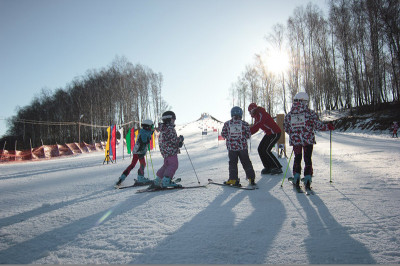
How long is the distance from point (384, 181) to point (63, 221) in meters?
5.18

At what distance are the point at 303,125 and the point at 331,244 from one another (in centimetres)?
239

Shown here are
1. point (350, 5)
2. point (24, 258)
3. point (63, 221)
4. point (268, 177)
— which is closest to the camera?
point (24, 258)

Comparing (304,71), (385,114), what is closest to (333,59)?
(304,71)

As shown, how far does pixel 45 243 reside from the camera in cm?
223

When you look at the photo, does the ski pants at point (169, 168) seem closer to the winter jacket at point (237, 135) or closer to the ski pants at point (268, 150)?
the winter jacket at point (237, 135)

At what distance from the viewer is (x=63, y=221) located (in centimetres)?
289

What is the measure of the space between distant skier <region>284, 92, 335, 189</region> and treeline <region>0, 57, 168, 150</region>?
25.5 meters

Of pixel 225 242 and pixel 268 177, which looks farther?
pixel 268 177

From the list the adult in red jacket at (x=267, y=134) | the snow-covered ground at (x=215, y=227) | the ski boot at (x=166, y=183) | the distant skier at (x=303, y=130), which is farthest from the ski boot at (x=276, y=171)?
the ski boot at (x=166, y=183)

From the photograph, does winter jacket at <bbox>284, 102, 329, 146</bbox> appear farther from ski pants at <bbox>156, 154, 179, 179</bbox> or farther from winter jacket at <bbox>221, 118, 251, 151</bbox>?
ski pants at <bbox>156, 154, 179, 179</bbox>

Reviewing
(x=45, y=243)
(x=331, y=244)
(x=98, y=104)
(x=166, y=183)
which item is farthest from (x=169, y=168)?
(x=98, y=104)

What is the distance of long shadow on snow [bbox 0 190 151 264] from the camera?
197 centimetres

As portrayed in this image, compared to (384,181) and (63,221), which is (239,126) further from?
(63,221)

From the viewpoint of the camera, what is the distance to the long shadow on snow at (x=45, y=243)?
6.45 ft
